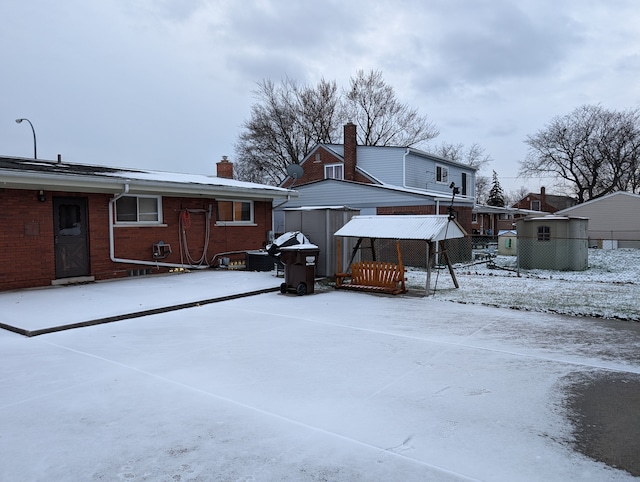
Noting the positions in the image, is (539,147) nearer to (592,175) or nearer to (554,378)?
(592,175)

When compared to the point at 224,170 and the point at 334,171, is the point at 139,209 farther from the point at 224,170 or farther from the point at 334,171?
the point at 334,171

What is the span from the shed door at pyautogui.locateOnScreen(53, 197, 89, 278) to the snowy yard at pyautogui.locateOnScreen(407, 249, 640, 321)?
8.34 metres

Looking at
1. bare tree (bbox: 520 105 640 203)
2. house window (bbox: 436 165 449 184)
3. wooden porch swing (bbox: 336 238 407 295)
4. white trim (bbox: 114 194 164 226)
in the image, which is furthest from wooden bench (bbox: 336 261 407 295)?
bare tree (bbox: 520 105 640 203)

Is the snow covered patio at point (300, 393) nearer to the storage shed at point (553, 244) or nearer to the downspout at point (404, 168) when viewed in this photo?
the storage shed at point (553, 244)

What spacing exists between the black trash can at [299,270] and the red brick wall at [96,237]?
481cm

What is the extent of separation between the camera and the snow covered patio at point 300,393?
318 centimetres

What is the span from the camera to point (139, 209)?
42.2 ft

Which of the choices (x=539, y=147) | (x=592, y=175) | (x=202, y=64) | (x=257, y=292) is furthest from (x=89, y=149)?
(x=592, y=175)

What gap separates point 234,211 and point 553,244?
11.3m

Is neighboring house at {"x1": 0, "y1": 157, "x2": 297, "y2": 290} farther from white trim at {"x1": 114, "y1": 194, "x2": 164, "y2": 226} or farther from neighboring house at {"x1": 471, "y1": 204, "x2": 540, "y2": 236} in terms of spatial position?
neighboring house at {"x1": 471, "y1": 204, "x2": 540, "y2": 236}

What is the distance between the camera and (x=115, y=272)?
12.1 metres

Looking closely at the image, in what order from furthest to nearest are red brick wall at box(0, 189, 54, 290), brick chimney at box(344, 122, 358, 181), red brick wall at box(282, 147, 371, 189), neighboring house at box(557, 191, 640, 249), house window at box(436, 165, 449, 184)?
red brick wall at box(282, 147, 371, 189), house window at box(436, 165, 449, 184), neighboring house at box(557, 191, 640, 249), brick chimney at box(344, 122, 358, 181), red brick wall at box(0, 189, 54, 290)

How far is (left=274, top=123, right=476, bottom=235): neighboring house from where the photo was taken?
61.3ft

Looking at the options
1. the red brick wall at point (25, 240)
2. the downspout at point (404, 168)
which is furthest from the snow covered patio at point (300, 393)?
the downspout at point (404, 168)
